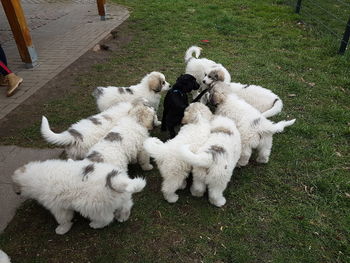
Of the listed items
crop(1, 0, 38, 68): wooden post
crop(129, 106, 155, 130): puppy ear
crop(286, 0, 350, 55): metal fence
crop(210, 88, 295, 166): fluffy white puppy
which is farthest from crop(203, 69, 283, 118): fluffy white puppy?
crop(286, 0, 350, 55): metal fence

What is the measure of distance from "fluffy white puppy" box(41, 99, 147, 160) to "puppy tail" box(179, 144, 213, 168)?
1.38 m

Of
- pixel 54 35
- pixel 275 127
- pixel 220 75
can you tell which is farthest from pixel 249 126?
pixel 54 35

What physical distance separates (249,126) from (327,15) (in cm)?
986

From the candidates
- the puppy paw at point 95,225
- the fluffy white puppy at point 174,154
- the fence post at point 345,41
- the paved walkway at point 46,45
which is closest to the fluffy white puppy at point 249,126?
the fluffy white puppy at point 174,154

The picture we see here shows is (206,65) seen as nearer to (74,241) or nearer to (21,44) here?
(74,241)

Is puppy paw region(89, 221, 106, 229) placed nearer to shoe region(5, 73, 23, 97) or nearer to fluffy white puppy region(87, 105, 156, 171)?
fluffy white puppy region(87, 105, 156, 171)

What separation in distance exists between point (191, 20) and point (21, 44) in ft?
20.3

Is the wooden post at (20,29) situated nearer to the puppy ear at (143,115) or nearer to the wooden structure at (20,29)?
the wooden structure at (20,29)

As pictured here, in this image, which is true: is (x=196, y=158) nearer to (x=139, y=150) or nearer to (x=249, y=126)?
(x=139, y=150)

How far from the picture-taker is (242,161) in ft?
13.3

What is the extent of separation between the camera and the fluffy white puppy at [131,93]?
4648 mm

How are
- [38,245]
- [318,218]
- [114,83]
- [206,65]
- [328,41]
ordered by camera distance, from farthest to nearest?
[328,41]
[114,83]
[206,65]
[318,218]
[38,245]

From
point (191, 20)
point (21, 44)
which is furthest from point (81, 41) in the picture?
point (191, 20)

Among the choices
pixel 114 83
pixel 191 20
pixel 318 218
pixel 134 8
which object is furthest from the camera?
pixel 134 8
